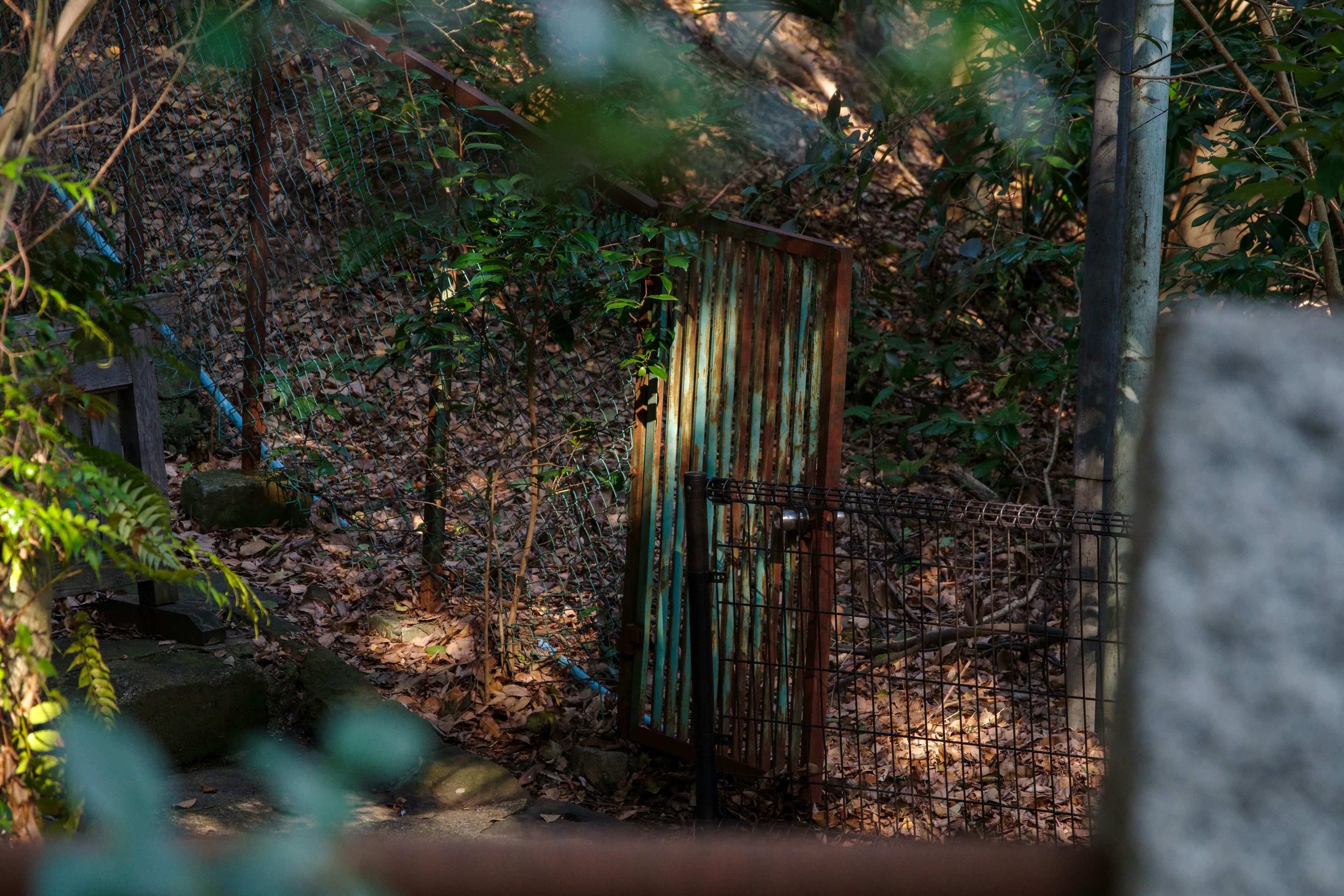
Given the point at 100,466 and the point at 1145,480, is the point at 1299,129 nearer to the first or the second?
the point at 1145,480

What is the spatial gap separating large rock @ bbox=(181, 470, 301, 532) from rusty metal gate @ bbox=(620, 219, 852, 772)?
7.22 ft

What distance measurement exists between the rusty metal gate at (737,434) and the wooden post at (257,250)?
7.75 ft

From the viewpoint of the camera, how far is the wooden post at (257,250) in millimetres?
4922

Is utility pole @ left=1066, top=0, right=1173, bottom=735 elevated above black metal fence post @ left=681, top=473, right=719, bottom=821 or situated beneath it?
elevated above

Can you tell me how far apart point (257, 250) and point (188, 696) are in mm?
2397

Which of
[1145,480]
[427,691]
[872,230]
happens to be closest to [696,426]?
[427,691]

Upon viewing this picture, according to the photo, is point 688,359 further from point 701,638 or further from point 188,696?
point 188,696

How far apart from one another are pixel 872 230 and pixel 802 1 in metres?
2.48

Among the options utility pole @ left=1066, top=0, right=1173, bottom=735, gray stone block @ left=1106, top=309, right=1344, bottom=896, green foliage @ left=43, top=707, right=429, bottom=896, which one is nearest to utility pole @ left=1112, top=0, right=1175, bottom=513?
utility pole @ left=1066, top=0, right=1173, bottom=735

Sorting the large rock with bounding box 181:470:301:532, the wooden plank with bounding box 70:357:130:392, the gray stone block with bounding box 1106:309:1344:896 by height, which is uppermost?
the wooden plank with bounding box 70:357:130:392

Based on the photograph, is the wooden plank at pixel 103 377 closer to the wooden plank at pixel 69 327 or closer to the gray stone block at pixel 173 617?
the wooden plank at pixel 69 327

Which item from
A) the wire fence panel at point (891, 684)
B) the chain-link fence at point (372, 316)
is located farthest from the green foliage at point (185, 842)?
the chain-link fence at point (372, 316)

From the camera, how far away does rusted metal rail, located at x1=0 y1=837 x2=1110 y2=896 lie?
613 mm

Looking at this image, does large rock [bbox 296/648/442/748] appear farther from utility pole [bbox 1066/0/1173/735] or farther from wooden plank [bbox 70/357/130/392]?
utility pole [bbox 1066/0/1173/735]
